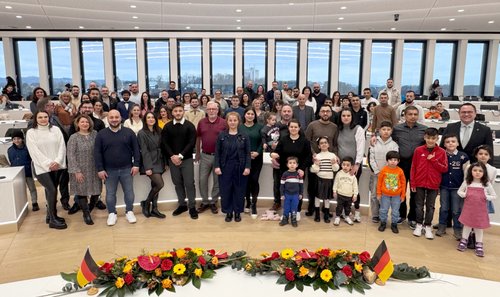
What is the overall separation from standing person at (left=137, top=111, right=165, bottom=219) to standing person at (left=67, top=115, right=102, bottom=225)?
56 cm

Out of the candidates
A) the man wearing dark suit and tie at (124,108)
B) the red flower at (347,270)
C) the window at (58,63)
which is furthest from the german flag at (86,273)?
the window at (58,63)

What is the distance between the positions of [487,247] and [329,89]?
35.3 ft

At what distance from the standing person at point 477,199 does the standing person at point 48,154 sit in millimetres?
4527

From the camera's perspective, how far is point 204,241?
4188 millimetres

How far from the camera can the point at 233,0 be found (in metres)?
8.53

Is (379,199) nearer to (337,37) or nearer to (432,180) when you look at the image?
(432,180)

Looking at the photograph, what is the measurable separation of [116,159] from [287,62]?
10.6 m

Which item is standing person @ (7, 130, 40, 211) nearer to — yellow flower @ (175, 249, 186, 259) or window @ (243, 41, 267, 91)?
yellow flower @ (175, 249, 186, 259)

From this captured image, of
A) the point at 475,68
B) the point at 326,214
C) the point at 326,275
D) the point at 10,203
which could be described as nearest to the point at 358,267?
the point at 326,275

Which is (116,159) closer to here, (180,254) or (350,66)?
(180,254)

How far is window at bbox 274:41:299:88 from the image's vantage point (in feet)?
45.7

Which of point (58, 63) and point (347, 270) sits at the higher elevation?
point (58, 63)

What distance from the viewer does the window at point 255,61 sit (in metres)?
13.9

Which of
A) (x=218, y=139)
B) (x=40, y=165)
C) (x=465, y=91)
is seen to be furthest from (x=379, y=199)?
(x=465, y=91)
